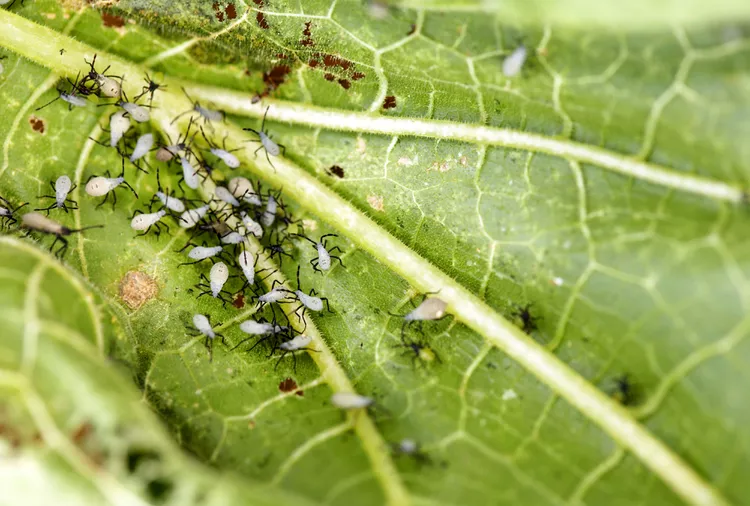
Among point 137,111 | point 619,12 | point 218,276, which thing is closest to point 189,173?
point 137,111

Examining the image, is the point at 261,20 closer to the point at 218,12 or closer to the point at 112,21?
the point at 218,12

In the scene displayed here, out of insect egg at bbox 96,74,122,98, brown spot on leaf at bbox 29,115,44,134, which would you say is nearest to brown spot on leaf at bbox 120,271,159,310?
brown spot on leaf at bbox 29,115,44,134

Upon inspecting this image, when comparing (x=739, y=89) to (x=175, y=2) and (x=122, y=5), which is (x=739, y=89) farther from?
(x=122, y=5)

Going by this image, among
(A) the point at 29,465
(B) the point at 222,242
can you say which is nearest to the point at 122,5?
(B) the point at 222,242

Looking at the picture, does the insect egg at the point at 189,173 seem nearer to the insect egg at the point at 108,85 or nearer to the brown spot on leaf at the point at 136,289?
the insect egg at the point at 108,85

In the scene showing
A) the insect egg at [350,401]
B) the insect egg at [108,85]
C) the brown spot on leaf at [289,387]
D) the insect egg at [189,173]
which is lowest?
the brown spot on leaf at [289,387]

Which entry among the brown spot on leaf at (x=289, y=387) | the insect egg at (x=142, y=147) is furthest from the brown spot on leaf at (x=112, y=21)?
the brown spot on leaf at (x=289, y=387)
